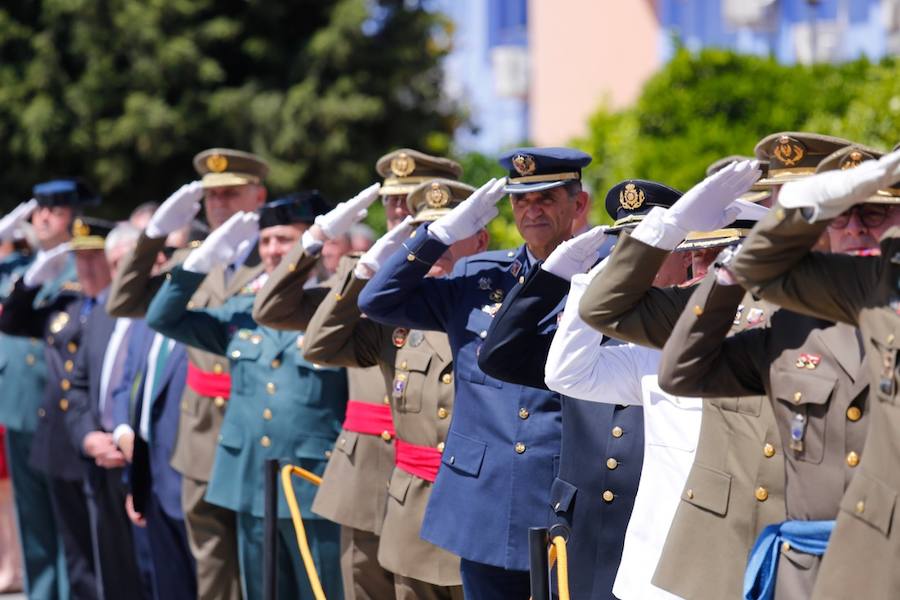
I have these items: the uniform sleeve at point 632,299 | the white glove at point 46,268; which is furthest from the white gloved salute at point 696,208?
the white glove at point 46,268

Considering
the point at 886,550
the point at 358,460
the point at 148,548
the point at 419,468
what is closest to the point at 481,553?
the point at 419,468

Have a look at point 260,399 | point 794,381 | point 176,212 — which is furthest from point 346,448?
point 794,381

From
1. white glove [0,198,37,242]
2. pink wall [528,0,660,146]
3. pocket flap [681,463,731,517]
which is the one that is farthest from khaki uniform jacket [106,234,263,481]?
pink wall [528,0,660,146]

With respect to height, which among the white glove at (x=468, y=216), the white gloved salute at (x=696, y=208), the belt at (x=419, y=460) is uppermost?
the white gloved salute at (x=696, y=208)

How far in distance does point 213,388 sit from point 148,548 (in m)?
1.12

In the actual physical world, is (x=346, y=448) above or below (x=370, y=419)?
below

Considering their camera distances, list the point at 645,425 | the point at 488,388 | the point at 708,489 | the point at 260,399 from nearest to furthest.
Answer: the point at 708,489 < the point at 645,425 < the point at 488,388 < the point at 260,399

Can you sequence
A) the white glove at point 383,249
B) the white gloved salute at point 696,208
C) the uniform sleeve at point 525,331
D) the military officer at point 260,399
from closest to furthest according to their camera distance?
the white gloved salute at point 696,208
the uniform sleeve at point 525,331
the white glove at point 383,249
the military officer at point 260,399

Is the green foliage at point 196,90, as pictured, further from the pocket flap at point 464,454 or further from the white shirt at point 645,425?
the white shirt at point 645,425

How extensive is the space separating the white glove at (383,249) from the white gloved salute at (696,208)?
6.00 ft

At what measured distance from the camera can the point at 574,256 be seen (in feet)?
15.7

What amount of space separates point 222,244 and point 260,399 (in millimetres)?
692

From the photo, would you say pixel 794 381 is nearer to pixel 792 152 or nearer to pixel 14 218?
pixel 792 152

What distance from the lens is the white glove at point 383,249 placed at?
584cm
